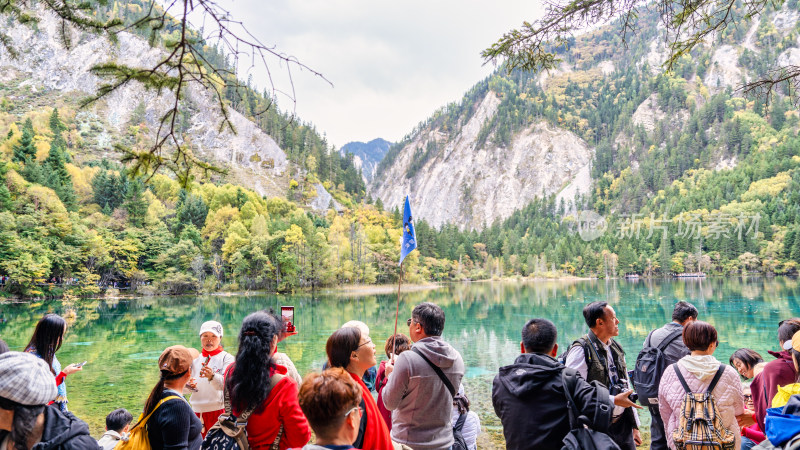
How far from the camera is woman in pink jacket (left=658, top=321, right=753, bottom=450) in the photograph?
2.82m

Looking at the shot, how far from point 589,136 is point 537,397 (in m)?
143

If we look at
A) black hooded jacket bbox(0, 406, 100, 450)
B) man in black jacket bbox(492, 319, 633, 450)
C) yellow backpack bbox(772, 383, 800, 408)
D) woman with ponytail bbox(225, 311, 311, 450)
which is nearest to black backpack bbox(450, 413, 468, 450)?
man in black jacket bbox(492, 319, 633, 450)

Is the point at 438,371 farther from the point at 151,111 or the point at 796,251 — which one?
the point at 151,111

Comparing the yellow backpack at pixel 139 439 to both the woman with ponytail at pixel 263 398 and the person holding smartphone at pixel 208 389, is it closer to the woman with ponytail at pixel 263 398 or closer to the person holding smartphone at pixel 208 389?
the woman with ponytail at pixel 263 398

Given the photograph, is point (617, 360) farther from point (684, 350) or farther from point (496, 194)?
point (496, 194)

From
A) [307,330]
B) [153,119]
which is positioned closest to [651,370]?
[307,330]

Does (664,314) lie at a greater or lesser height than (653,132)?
lesser

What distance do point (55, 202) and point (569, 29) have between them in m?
41.1

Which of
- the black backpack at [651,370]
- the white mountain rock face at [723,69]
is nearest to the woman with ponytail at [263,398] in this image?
the black backpack at [651,370]

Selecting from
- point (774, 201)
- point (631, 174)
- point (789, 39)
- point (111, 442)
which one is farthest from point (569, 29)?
point (789, 39)

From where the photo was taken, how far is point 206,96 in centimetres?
7969

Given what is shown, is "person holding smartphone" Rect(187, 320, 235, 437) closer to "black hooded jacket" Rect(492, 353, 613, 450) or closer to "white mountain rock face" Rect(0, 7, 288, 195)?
"black hooded jacket" Rect(492, 353, 613, 450)

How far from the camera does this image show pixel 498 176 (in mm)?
125375

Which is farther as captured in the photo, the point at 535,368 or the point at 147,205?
the point at 147,205
